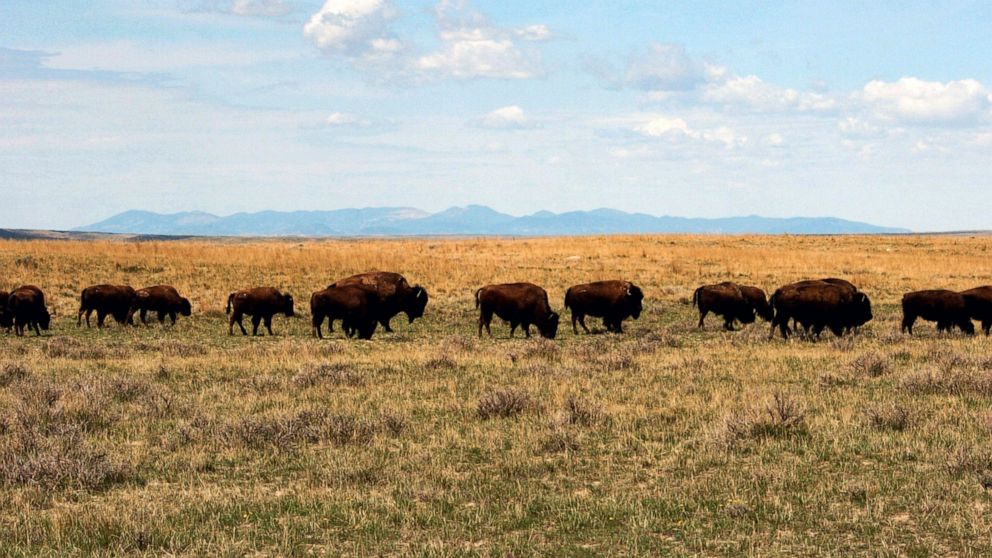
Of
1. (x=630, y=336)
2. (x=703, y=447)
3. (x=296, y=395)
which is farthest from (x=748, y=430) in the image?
(x=630, y=336)

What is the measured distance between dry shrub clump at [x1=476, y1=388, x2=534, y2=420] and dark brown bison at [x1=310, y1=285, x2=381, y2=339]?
1153 centimetres

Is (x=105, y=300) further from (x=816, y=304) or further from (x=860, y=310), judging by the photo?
(x=860, y=310)

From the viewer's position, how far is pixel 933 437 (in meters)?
9.80

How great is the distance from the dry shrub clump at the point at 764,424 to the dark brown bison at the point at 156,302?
20.4 meters

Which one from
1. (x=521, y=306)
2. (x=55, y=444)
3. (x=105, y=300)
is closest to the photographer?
(x=55, y=444)

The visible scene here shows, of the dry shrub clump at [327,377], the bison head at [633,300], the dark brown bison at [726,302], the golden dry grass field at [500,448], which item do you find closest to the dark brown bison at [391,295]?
the golden dry grass field at [500,448]

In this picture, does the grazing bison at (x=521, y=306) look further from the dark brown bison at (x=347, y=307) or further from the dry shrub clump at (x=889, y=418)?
the dry shrub clump at (x=889, y=418)

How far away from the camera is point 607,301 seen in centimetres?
2456

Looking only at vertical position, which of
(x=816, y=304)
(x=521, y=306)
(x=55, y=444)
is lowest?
(x=55, y=444)

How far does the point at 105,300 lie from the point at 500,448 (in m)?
19.0

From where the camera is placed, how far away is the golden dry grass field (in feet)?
23.0

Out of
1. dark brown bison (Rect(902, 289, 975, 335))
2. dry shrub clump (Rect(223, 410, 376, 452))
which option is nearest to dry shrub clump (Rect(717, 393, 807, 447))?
dry shrub clump (Rect(223, 410, 376, 452))

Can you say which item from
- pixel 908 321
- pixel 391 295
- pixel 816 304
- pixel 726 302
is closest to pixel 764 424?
pixel 816 304

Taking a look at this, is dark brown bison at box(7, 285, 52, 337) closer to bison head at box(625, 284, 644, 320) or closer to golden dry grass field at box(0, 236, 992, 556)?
golden dry grass field at box(0, 236, 992, 556)
